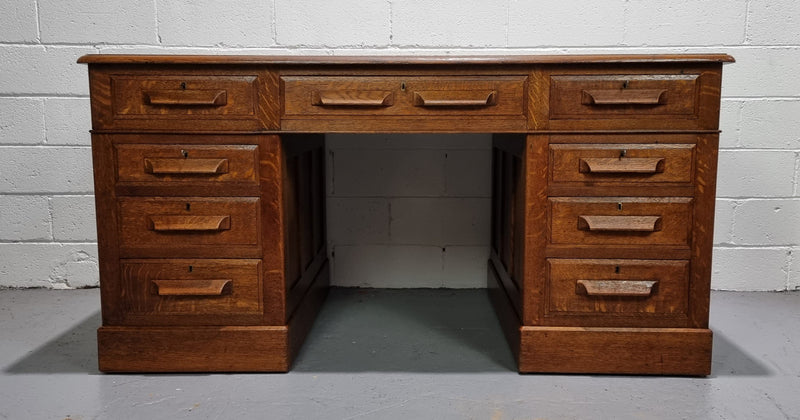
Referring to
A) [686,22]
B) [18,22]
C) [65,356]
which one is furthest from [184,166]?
[686,22]

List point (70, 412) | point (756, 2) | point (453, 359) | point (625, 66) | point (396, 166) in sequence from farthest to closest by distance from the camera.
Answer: point (396, 166)
point (756, 2)
point (453, 359)
point (625, 66)
point (70, 412)

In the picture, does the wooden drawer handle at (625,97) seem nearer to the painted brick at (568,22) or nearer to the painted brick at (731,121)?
the painted brick at (568,22)

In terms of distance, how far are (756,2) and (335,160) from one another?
189 cm

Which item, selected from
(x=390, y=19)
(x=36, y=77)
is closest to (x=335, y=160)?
(x=390, y=19)

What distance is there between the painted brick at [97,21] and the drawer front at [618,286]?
1970mm

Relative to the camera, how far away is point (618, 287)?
5.80 ft

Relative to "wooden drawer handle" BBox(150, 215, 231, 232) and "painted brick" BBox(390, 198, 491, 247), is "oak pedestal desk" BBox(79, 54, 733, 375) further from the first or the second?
"painted brick" BBox(390, 198, 491, 247)

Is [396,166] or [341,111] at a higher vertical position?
[341,111]

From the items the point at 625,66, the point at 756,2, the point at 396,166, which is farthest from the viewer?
the point at 396,166

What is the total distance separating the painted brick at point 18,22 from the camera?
257 cm

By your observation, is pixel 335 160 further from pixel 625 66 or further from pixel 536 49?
pixel 625 66

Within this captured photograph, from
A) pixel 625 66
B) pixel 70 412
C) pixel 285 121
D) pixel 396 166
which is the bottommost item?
pixel 70 412

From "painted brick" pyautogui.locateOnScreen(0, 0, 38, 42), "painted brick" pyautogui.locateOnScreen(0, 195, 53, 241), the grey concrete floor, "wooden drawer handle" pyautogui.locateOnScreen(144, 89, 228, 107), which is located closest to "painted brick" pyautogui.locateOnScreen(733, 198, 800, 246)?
the grey concrete floor

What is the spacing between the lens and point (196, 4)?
101 inches
